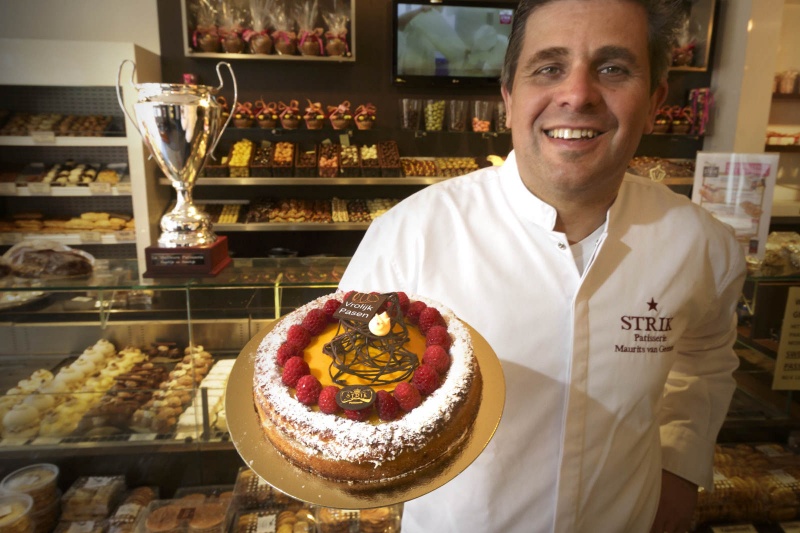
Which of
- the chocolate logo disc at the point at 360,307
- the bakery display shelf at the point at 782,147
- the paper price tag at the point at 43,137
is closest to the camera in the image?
the chocolate logo disc at the point at 360,307

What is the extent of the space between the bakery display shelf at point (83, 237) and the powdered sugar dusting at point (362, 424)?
4.10 metres

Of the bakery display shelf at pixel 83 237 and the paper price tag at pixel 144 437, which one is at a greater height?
the bakery display shelf at pixel 83 237

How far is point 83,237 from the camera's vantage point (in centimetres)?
449

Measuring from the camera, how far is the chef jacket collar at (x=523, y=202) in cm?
136

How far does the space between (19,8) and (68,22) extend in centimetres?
41

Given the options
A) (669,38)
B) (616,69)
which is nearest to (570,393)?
(616,69)

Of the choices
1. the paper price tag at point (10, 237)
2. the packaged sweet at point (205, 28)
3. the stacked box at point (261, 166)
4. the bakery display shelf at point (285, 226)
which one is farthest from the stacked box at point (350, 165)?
the paper price tag at point (10, 237)

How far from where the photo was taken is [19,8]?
462 centimetres


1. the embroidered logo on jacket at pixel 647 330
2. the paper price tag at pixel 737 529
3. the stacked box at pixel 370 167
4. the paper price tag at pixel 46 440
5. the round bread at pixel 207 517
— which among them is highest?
the stacked box at pixel 370 167

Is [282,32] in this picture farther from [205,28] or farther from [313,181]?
[313,181]

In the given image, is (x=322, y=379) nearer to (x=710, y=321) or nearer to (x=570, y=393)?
(x=570, y=393)

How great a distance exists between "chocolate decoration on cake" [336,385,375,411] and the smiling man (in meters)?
0.50

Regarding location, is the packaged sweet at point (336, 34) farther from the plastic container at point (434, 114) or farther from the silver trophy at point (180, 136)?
the silver trophy at point (180, 136)

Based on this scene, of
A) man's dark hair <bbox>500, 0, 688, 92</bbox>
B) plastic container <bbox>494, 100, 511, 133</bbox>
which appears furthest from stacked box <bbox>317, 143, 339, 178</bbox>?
man's dark hair <bbox>500, 0, 688, 92</bbox>
